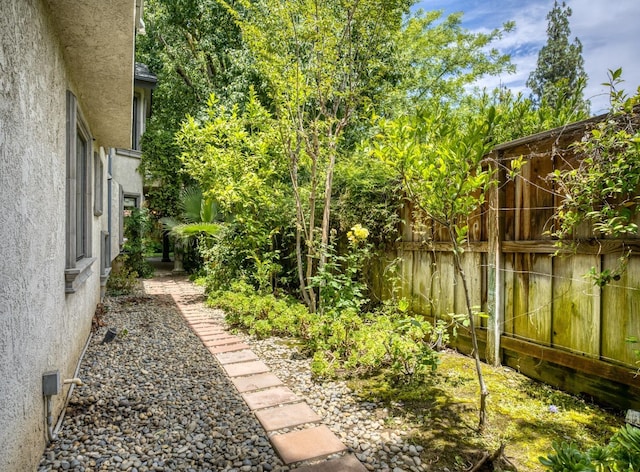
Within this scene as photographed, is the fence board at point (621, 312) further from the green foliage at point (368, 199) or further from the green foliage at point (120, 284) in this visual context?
the green foliage at point (120, 284)

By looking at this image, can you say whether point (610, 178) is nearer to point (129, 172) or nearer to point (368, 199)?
point (368, 199)

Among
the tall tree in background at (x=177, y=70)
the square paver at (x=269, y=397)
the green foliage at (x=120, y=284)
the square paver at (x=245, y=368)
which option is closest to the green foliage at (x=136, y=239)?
the tall tree in background at (x=177, y=70)

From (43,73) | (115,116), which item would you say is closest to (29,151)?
(43,73)

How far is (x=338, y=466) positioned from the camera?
2.28 m

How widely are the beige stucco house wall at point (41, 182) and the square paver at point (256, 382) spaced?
1360 mm

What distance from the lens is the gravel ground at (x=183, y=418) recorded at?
2.37 m

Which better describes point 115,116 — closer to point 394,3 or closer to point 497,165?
point 394,3

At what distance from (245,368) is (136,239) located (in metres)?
8.61

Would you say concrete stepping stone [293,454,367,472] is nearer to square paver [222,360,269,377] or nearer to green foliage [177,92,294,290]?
square paver [222,360,269,377]

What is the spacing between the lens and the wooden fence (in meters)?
2.79

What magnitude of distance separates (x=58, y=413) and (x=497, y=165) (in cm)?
409

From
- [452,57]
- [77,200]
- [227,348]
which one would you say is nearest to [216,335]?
[227,348]

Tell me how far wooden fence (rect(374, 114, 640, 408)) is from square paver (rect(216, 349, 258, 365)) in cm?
226

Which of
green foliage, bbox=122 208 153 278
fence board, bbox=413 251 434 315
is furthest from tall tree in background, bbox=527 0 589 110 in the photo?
fence board, bbox=413 251 434 315
